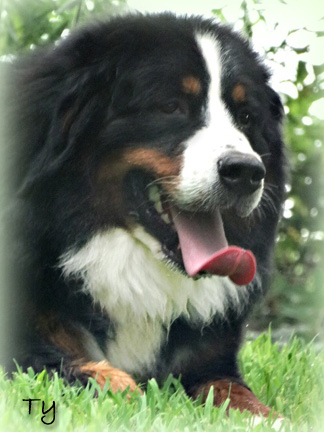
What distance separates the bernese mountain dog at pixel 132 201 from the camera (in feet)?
9.98

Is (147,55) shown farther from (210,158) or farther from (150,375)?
(150,375)

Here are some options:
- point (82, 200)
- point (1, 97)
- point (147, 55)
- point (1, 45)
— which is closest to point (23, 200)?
point (82, 200)

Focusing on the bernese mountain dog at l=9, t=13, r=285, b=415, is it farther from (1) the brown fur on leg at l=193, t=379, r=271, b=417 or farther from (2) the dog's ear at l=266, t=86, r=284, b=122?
(2) the dog's ear at l=266, t=86, r=284, b=122

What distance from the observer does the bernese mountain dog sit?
3043 mm

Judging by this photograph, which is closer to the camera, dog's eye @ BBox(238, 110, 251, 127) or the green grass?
the green grass

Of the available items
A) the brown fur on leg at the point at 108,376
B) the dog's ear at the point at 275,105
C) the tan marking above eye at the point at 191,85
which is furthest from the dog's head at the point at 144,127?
the brown fur on leg at the point at 108,376

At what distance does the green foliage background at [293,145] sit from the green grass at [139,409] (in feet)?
3.29

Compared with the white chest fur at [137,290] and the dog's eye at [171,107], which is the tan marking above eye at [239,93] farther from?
the white chest fur at [137,290]

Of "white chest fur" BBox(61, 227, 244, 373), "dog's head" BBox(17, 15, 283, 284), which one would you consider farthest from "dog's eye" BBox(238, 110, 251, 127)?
"white chest fur" BBox(61, 227, 244, 373)

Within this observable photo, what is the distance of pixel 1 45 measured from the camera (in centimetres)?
393

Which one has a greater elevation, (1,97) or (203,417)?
(1,97)

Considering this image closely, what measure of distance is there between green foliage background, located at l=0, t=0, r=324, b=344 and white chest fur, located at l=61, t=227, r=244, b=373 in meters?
0.71

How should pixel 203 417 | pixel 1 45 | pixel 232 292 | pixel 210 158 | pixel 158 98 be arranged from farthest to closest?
pixel 1 45 < pixel 232 292 < pixel 158 98 < pixel 210 158 < pixel 203 417

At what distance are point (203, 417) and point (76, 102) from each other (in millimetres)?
1246
